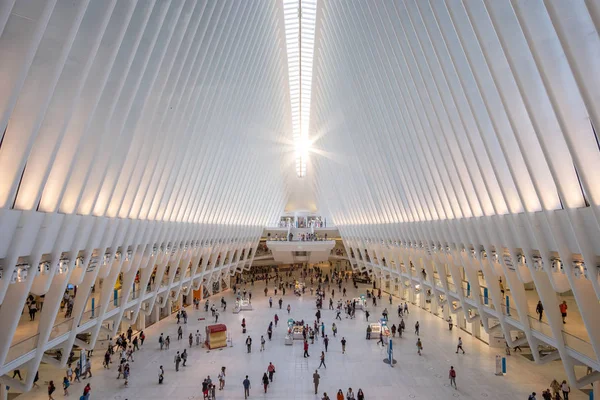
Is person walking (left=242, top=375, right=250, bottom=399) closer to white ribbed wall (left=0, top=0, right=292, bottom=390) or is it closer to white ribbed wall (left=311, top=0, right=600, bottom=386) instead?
white ribbed wall (left=0, top=0, right=292, bottom=390)

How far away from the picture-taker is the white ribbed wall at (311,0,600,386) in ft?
21.7

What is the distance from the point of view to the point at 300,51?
26203 millimetres

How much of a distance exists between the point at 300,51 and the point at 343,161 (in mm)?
7781

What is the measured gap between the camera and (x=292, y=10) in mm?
22672

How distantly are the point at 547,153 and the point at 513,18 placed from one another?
2538 mm

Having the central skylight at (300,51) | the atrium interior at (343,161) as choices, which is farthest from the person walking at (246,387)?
the central skylight at (300,51)

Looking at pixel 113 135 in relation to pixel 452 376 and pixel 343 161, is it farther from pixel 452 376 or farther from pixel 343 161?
pixel 343 161

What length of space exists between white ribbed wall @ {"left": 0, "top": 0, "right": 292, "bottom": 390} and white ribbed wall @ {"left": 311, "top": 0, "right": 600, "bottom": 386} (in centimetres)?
576

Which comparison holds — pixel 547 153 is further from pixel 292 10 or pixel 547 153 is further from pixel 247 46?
pixel 292 10

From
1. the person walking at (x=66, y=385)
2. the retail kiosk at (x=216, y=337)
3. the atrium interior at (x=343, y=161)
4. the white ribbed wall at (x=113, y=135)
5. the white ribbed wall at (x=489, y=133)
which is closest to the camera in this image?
the white ribbed wall at (x=489, y=133)

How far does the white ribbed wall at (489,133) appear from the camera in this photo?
662 cm

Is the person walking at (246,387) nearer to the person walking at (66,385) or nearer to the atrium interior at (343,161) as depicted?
the atrium interior at (343,161)

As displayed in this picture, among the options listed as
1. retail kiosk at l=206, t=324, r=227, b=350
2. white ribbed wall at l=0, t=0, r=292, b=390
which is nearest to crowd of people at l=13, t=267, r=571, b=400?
retail kiosk at l=206, t=324, r=227, b=350

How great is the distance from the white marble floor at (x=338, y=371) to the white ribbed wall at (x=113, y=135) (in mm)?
2247
